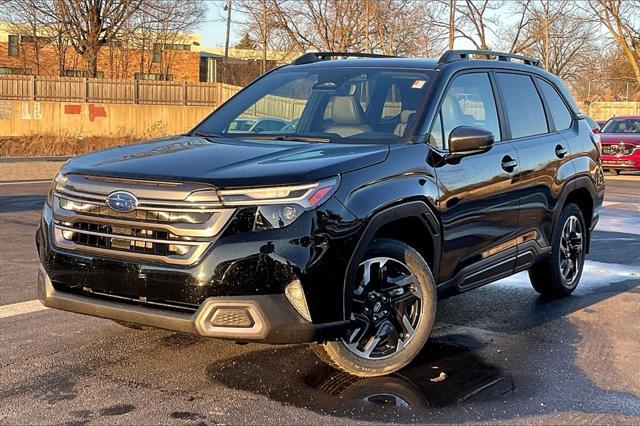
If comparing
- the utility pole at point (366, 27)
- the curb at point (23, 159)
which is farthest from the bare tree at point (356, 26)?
the curb at point (23, 159)

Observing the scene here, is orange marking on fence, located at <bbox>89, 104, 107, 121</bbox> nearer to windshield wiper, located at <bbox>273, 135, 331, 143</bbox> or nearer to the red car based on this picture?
the red car

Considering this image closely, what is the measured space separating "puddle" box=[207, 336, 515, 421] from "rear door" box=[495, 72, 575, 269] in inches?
52.6

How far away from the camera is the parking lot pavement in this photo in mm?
3893

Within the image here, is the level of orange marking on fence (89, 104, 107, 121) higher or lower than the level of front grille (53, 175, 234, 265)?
lower

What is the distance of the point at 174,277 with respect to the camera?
12.5ft

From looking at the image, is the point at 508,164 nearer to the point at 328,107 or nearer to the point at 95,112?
the point at 328,107

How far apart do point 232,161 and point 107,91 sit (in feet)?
104

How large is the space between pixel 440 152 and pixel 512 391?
4.91ft

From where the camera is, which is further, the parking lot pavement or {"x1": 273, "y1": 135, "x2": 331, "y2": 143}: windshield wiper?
{"x1": 273, "y1": 135, "x2": 331, "y2": 143}: windshield wiper

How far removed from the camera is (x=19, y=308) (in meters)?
5.71

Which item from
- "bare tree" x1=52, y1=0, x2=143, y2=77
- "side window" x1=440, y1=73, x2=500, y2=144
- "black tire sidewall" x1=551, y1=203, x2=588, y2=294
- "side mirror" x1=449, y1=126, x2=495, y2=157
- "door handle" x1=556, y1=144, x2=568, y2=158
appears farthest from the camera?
"bare tree" x1=52, y1=0, x2=143, y2=77

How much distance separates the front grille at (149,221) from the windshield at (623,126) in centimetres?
2078

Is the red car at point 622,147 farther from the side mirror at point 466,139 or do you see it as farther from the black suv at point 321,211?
the side mirror at point 466,139

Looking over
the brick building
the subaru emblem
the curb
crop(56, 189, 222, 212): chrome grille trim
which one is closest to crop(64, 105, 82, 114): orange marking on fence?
the curb
